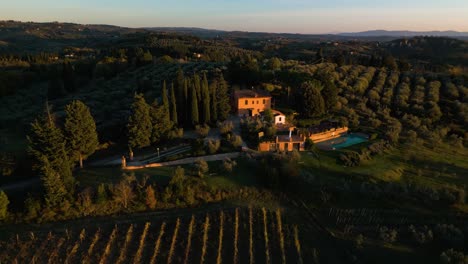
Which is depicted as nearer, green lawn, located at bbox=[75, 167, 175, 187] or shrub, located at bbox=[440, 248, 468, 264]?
shrub, located at bbox=[440, 248, 468, 264]

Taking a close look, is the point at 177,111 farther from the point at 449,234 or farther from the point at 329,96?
the point at 449,234

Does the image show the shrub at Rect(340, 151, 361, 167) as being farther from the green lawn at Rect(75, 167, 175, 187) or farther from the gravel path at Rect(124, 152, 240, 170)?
the green lawn at Rect(75, 167, 175, 187)

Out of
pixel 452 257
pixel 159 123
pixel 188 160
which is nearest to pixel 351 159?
pixel 452 257

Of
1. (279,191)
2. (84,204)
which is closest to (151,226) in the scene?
(84,204)

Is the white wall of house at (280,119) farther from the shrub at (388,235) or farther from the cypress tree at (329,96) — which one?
the shrub at (388,235)

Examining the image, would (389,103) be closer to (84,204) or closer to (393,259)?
(393,259)

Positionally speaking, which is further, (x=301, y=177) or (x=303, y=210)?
(x=301, y=177)

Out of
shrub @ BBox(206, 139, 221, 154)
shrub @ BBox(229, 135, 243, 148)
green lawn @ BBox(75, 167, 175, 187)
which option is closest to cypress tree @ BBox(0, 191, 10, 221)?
green lawn @ BBox(75, 167, 175, 187)
